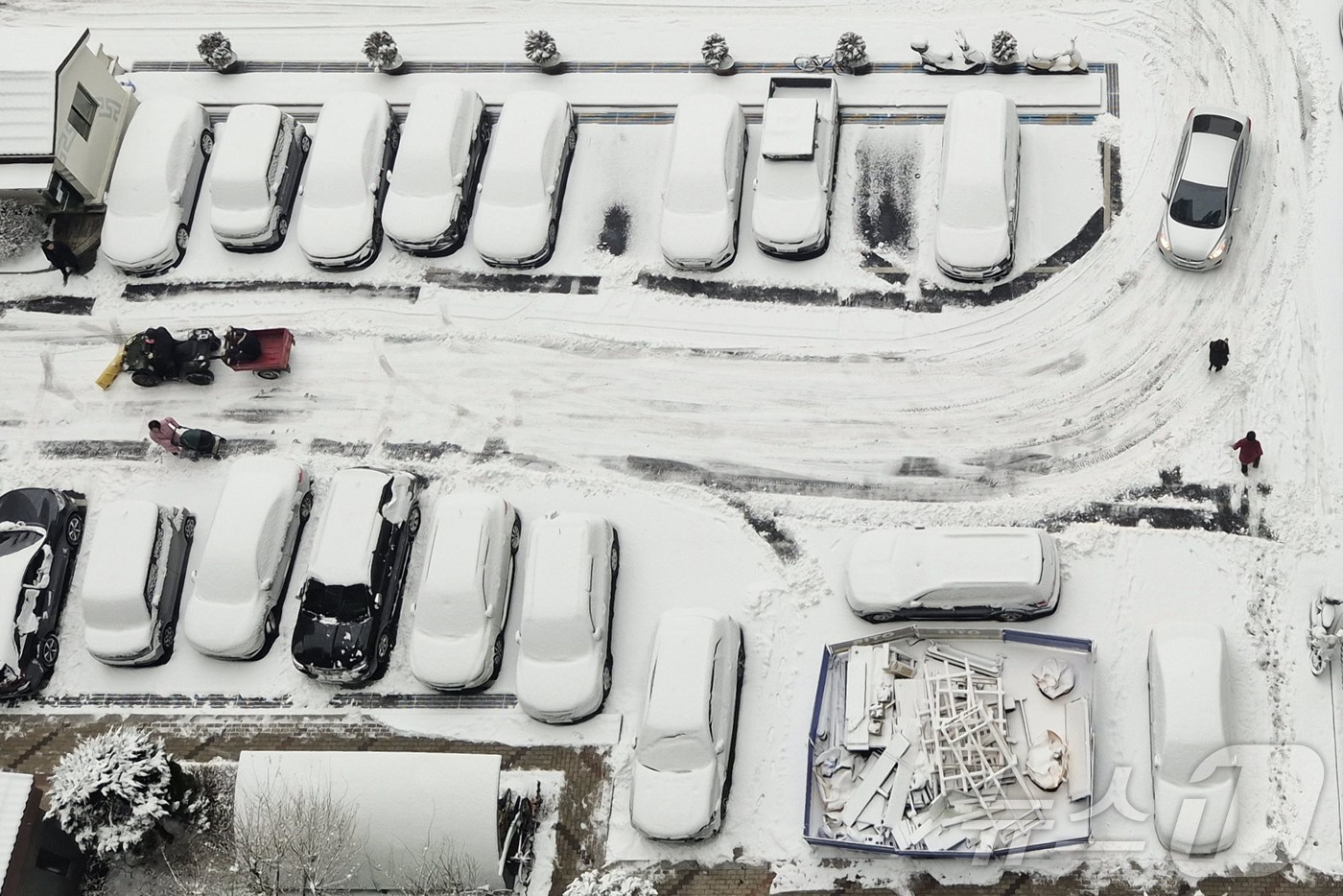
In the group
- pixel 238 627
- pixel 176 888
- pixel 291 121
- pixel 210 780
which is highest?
pixel 291 121

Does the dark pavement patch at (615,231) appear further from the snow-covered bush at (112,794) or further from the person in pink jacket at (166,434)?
the snow-covered bush at (112,794)

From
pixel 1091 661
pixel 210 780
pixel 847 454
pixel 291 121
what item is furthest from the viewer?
pixel 291 121

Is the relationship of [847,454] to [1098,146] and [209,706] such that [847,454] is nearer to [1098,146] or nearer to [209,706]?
[1098,146]

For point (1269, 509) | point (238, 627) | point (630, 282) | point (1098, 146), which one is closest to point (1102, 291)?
point (1098, 146)

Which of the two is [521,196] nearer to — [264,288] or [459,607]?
[264,288]

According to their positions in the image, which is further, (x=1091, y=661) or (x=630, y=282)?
(x=630, y=282)

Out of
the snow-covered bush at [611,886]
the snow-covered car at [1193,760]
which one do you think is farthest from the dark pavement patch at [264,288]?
the snow-covered car at [1193,760]
